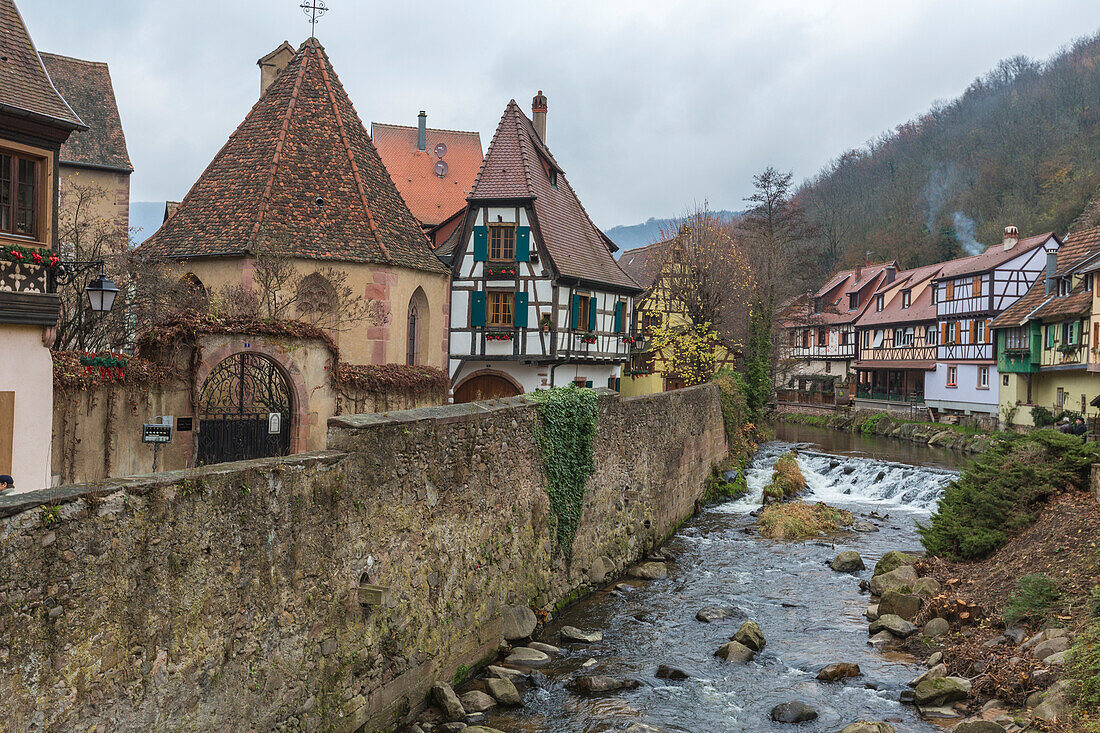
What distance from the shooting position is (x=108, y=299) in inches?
486

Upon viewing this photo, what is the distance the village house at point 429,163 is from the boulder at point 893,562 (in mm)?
25841

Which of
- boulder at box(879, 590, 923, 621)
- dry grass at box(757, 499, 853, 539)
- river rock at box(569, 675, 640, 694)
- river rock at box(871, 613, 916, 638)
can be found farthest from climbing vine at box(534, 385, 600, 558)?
dry grass at box(757, 499, 853, 539)

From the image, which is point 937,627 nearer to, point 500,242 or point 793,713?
point 793,713

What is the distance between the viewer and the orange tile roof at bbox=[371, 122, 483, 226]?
38656 millimetres

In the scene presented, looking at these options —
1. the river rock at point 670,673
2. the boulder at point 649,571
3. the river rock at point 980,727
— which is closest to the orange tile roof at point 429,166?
the boulder at point 649,571

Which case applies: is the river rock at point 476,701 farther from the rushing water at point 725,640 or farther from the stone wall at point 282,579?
the stone wall at point 282,579

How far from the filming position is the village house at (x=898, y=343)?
52.5m

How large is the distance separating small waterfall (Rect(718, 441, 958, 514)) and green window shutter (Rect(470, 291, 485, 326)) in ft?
31.7

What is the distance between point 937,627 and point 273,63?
988 inches

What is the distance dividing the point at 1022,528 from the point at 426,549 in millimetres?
9920

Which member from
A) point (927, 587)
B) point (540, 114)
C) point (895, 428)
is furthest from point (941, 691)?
point (895, 428)

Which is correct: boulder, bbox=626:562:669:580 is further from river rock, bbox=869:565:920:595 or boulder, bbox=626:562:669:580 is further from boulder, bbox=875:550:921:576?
boulder, bbox=875:550:921:576

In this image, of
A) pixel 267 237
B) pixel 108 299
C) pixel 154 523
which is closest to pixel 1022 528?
pixel 154 523

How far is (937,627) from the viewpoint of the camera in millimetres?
12414
